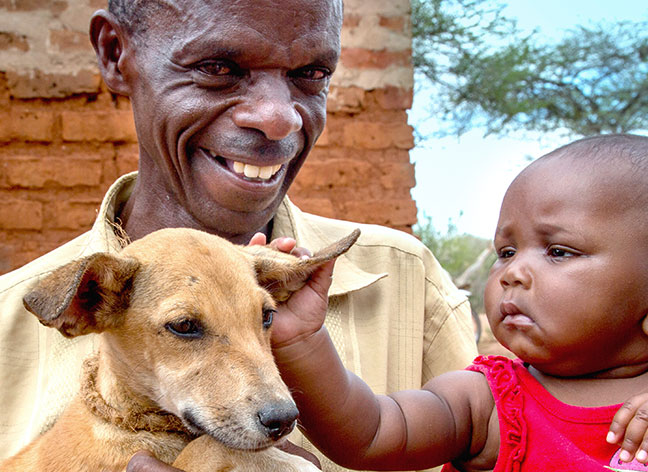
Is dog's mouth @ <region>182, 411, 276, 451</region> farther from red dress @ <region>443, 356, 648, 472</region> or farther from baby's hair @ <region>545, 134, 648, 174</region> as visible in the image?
baby's hair @ <region>545, 134, 648, 174</region>

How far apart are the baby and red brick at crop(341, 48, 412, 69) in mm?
4198

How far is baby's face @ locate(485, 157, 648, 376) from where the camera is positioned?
85.0 inches

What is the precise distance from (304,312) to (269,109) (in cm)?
78

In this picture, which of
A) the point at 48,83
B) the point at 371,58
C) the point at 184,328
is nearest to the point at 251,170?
the point at 184,328

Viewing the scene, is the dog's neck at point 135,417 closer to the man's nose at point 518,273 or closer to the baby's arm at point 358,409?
the baby's arm at point 358,409

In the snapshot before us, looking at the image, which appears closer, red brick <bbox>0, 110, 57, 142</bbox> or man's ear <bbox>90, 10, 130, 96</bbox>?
man's ear <bbox>90, 10, 130, 96</bbox>

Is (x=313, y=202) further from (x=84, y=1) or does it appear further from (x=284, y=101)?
(x=284, y=101)

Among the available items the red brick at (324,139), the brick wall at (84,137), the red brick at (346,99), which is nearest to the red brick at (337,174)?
the brick wall at (84,137)

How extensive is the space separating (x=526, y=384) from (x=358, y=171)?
3.93 m

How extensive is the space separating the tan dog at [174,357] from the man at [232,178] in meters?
0.52

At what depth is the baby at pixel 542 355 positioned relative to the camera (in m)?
2.17

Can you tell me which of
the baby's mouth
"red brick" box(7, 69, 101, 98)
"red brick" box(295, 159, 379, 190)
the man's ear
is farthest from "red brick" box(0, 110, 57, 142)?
the baby's mouth

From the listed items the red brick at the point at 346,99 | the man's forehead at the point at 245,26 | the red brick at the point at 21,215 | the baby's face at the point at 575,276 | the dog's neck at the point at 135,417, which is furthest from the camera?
the red brick at the point at 346,99

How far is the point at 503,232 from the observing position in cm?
241
